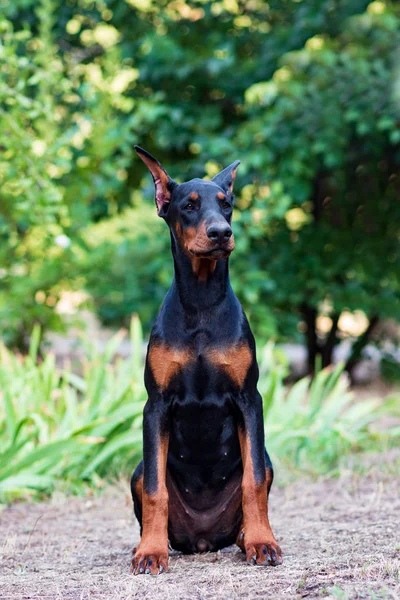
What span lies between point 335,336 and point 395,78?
3340 millimetres

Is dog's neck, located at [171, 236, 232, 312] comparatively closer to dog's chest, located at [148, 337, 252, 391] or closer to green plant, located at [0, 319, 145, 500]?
dog's chest, located at [148, 337, 252, 391]

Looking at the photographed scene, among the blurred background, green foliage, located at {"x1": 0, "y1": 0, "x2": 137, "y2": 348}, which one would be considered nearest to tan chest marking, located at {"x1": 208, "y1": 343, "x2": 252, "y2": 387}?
the blurred background

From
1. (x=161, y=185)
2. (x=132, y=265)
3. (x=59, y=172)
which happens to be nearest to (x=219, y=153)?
(x=59, y=172)

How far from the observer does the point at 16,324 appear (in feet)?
26.9

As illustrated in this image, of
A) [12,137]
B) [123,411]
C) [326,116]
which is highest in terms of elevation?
[326,116]

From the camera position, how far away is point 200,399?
333 centimetres

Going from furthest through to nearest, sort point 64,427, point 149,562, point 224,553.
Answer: point 64,427, point 224,553, point 149,562

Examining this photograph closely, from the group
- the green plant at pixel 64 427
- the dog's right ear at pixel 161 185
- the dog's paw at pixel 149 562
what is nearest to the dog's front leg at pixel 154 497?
the dog's paw at pixel 149 562

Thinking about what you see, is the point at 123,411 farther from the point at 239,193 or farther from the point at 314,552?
the point at 239,193

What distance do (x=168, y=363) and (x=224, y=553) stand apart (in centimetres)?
92

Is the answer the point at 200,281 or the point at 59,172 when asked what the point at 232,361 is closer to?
the point at 200,281

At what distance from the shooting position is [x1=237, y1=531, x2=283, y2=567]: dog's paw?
3.22 meters

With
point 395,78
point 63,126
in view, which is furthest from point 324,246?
point 63,126

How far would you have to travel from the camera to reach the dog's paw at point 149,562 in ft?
10.5
